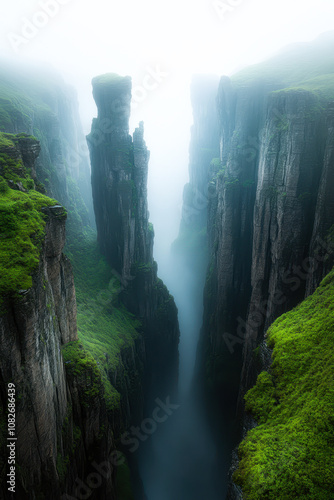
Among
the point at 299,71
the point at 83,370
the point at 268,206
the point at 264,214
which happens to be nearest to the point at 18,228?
the point at 83,370

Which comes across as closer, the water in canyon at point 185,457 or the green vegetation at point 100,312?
the green vegetation at point 100,312

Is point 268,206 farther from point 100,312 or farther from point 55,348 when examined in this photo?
point 100,312

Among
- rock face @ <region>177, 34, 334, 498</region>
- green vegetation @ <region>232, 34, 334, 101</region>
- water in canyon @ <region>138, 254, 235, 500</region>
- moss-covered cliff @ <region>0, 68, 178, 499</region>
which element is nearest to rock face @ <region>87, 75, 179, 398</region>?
moss-covered cliff @ <region>0, 68, 178, 499</region>

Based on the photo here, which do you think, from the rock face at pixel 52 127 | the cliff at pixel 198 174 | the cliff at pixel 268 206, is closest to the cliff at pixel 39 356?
the cliff at pixel 268 206

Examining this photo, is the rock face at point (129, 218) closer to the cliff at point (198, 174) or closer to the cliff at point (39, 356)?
the cliff at point (39, 356)

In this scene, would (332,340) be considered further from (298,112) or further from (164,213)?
(164,213)

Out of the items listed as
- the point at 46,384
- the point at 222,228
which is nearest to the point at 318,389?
the point at 46,384
